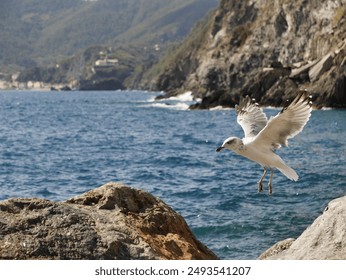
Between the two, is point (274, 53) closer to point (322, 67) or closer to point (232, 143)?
point (322, 67)

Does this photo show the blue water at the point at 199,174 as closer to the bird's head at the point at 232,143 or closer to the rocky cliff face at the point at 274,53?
the bird's head at the point at 232,143

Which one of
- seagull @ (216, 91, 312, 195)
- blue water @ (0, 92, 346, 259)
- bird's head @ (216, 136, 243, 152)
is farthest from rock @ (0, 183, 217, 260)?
blue water @ (0, 92, 346, 259)

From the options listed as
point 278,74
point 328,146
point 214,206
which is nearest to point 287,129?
point 214,206

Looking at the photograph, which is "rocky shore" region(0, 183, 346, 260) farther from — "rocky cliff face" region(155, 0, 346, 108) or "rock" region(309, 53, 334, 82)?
"rock" region(309, 53, 334, 82)

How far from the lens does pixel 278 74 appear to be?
78.0m

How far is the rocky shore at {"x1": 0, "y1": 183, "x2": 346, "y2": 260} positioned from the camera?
6.25 meters

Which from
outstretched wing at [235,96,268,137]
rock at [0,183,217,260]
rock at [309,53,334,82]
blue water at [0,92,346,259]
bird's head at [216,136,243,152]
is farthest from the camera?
rock at [309,53,334,82]

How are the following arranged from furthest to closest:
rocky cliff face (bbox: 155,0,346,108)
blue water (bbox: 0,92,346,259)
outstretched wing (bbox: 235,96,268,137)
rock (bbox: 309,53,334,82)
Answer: rocky cliff face (bbox: 155,0,346,108) < rock (bbox: 309,53,334,82) < blue water (bbox: 0,92,346,259) < outstretched wing (bbox: 235,96,268,137)

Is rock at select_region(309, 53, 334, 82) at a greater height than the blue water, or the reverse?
the blue water

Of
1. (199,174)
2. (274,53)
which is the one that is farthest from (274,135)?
(274,53)

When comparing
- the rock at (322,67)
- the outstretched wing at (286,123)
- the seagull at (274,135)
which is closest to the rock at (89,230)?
the seagull at (274,135)

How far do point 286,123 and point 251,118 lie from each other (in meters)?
1.52
